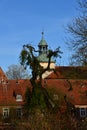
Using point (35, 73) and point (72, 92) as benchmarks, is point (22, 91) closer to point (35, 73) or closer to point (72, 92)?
point (72, 92)

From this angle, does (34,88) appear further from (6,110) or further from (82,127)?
(82,127)

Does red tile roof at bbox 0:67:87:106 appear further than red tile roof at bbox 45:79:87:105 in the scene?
No

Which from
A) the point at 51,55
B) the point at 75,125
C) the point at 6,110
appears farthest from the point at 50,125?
the point at 6,110

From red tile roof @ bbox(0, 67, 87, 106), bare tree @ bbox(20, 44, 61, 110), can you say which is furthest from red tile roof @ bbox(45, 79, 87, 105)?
bare tree @ bbox(20, 44, 61, 110)

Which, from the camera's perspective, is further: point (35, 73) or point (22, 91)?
point (22, 91)

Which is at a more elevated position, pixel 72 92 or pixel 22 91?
pixel 22 91

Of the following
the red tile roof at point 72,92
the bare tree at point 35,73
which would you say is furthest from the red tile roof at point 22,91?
the bare tree at point 35,73

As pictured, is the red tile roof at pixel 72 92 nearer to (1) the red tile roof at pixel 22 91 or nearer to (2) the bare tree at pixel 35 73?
(1) the red tile roof at pixel 22 91

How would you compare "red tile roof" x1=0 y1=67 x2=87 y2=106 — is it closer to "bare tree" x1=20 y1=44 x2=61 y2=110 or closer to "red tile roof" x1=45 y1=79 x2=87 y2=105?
"red tile roof" x1=45 y1=79 x2=87 y2=105

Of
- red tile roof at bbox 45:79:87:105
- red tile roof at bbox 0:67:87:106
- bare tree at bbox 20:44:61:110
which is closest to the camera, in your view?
bare tree at bbox 20:44:61:110

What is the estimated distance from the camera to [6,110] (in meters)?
62.9

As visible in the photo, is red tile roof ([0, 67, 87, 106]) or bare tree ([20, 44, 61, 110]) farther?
red tile roof ([0, 67, 87, 106])

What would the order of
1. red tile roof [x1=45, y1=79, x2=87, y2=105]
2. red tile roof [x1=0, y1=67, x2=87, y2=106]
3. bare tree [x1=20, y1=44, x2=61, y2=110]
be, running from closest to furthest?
bare tree [x1=20, y1=44, x2=61, y2=110], red tile roof [x1=0, y1=67, x2=87, y2=106], red tile roof [x1=45, y1=79, x2=87, y2=105]

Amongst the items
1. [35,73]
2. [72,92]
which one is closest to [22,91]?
[72,92]
